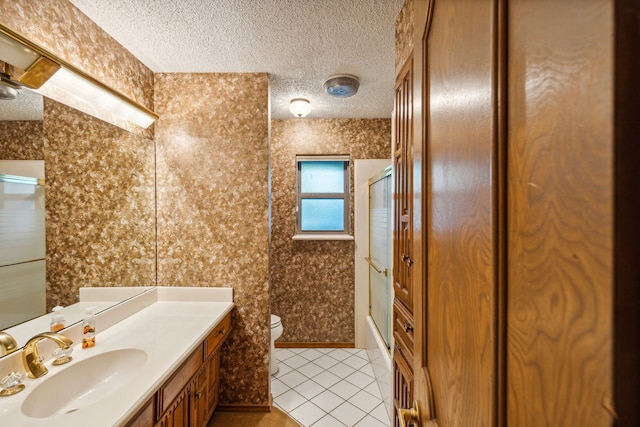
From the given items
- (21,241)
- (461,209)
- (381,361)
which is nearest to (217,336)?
(21,241)

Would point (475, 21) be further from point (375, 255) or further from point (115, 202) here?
point (375, 255)

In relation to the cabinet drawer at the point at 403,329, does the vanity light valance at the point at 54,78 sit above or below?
above

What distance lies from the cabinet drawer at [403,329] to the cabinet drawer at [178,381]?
3.55 ft

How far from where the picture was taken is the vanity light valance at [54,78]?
1.08 meters

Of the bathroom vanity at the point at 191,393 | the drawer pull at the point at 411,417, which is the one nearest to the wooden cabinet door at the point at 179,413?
the bathroom vanity at the point at 191,393

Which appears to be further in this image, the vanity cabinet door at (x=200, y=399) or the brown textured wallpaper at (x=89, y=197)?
the vanity cabinet door at (x=200, y=399)

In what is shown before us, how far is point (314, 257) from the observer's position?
3.08 metres

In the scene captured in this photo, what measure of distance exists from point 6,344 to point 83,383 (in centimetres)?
35

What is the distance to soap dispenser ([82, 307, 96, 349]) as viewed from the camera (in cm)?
136

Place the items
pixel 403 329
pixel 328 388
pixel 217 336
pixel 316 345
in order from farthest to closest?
pixel 316 345
pixel 328 388
pixel 217 336
pixel 403 329

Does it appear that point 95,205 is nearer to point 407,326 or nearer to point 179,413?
point 179,413

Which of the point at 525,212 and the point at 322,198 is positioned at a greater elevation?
the point at 322,198

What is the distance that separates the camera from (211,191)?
2.08 metres
